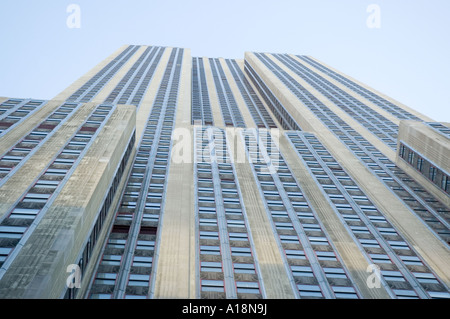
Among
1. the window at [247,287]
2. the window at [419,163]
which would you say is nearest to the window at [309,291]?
the window at [247,287]

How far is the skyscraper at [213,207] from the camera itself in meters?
41.0

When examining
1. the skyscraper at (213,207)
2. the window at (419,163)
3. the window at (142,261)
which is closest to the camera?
the skyscraper at (213,207)

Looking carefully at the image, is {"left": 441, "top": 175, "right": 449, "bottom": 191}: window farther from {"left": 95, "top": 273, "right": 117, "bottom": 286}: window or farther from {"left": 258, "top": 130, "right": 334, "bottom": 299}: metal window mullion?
{"left": 95, "top": 273, "right": 117, "bottom": 286}: window

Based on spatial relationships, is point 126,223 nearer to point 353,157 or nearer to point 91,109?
point 91,109

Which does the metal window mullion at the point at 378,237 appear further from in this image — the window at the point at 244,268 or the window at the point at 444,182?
the window at the point at 244,268

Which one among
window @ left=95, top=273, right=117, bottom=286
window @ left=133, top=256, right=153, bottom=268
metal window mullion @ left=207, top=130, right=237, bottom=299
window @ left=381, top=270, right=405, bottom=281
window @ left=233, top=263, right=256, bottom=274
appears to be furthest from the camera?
window @ left=133, top=256, right=153, bottom=268

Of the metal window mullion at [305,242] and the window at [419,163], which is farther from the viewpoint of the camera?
the window at [419,163]

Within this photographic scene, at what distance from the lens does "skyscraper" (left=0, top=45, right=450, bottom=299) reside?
134 feet

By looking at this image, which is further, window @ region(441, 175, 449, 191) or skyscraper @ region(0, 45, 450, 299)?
window @ region(441, 175, 449, 191)

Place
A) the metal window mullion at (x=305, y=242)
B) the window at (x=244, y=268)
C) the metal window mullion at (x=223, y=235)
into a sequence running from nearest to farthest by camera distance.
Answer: the metal window mullion at (x=223, y=235), the metal window mullion at (x=305, y=242), the window at (x=244, y=268)

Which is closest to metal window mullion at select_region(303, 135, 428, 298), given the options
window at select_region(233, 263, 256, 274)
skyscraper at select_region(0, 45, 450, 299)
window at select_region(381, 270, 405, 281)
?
skyscraper at select_region(0, 45, 450, 299)

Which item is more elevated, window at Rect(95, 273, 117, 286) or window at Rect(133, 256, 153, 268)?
window at Rect(133, 256, 153, 268)

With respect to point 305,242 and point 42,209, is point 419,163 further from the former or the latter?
point 42,209

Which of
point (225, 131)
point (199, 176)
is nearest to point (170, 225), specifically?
point (199, 176)
